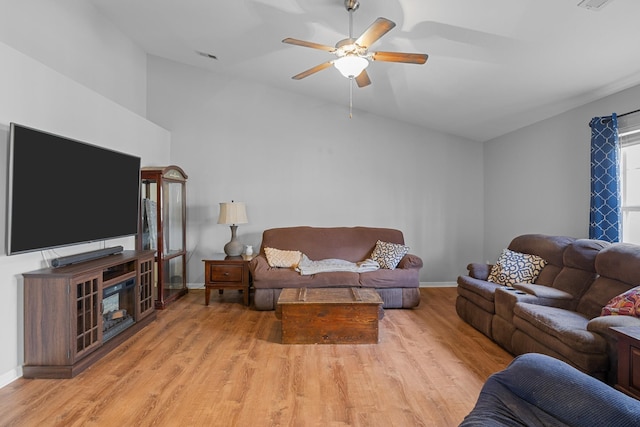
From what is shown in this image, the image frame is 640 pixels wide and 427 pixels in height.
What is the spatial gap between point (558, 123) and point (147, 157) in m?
4.98

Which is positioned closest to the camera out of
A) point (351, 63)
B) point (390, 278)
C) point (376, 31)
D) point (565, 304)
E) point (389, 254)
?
point (376, 31)

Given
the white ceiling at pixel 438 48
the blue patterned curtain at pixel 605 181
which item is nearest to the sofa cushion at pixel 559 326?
the blue patterned curtain at pixel 605 181

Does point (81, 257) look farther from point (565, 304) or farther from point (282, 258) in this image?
point (565, 304)

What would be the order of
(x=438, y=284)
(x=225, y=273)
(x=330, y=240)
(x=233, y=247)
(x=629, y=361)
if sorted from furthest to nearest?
(x=438, y=284), (x=330, y=240), (x=233, y=247), (x=225, y=273), (x=629, y=361)

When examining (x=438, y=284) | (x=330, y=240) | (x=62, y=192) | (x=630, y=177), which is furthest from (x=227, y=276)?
(x=630, y=177)

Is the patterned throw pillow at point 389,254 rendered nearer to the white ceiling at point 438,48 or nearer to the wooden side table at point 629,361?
the white ceiling at point 438,48

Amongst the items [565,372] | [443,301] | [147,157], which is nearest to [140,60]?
[147,157]

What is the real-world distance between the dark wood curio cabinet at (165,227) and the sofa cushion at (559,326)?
12.8ft

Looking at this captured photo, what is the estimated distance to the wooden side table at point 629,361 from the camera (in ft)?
6.34

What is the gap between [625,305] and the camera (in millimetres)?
2514

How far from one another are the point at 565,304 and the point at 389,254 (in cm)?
208

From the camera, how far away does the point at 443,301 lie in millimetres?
4926

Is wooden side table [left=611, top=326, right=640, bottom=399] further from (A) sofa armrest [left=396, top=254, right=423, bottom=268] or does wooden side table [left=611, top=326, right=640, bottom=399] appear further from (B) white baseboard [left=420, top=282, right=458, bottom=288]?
(B) white baseboard [left=420, top=282, right=458, bottom=288]

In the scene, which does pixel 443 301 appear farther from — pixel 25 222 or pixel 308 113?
pixel 25 222
